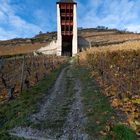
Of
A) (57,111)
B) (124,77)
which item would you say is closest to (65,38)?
(124,77)

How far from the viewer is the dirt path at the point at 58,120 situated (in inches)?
613

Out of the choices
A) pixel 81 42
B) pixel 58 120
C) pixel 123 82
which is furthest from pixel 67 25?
pixel 58 120

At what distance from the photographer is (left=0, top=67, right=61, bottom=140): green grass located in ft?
56.1

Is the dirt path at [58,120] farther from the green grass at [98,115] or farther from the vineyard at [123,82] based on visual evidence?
the vineyard at [123,82]

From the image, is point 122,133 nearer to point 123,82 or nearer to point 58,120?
point 58,120

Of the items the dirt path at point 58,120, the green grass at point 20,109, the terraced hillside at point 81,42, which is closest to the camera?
the dirt path at point 58,120

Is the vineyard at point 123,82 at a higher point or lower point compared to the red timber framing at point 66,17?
lower

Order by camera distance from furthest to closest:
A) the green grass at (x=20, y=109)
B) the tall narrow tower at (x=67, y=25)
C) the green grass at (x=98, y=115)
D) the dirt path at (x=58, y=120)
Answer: the tall narrow tower at (x=67, y=25)
the green grass at (x=20, y=109)
the dirt path at (x=58, y=120)
the green grass at (x=98, y=115)

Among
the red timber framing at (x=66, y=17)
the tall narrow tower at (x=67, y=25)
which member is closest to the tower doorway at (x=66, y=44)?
the tall narrow tower at (x=67, y=25)

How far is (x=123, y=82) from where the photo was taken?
22875 millimetres

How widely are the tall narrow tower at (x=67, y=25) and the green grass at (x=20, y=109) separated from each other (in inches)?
2126

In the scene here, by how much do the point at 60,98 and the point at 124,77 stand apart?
4.64 m

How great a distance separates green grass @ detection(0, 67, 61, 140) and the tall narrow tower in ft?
177

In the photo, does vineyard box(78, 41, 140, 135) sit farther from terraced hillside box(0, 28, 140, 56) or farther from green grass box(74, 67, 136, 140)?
terraced hillside box(0, 28, 140, 56)
